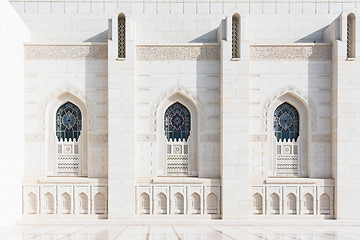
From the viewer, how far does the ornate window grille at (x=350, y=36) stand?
364 inches

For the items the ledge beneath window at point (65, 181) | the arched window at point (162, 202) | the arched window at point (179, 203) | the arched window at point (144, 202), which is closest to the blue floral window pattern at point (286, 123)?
the arched window at point (179, 203)

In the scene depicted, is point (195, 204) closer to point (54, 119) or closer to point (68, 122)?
point (68, 122)

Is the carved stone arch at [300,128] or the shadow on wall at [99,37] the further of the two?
the shadow on wall at [99,37]

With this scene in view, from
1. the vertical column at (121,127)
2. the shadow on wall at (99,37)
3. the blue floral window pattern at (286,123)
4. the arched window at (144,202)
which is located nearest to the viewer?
the vertical column at (121,127)

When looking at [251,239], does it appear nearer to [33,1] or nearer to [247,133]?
[247,133]

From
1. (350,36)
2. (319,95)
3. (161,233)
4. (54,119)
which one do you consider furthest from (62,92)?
(350,36)

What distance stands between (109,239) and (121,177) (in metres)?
2.59

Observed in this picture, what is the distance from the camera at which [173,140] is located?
959cm

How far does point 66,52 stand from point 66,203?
10.9 feet

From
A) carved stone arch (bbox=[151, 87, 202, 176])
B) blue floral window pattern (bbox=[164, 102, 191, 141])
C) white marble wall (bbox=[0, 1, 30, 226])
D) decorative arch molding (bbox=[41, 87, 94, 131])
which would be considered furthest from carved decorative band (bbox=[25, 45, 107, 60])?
blue floral window pattern (bbox=[164, 102, 191, 141])

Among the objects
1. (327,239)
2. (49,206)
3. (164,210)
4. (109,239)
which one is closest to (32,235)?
(109,239)

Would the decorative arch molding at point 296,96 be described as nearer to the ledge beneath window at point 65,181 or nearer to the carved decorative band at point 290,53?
the carved decorative band at point 290,53

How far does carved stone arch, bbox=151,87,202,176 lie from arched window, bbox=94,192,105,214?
1.33m

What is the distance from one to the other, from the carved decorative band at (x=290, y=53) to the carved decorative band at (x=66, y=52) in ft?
11.2
